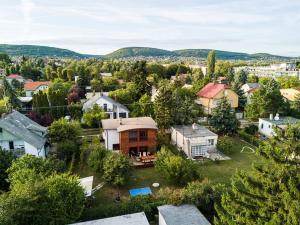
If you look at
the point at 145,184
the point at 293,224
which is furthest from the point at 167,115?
the point at 293,224

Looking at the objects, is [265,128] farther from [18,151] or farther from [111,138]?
[18,151]

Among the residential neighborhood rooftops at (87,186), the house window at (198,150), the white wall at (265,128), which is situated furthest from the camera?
the white wall at (265,128)

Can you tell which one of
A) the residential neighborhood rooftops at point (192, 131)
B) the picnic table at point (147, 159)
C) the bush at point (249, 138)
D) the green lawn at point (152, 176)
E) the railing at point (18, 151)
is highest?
the residential neighborhood rooftops at point (192, 131)

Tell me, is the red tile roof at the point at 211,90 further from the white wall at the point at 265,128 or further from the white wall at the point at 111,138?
the white wall at the point at 111,138

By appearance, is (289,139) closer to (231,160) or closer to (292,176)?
(292,176)

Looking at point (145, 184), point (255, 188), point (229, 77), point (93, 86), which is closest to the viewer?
point (255, 188)

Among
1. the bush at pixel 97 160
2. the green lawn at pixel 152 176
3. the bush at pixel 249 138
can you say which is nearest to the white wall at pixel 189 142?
the green lawn at pixel 152 176

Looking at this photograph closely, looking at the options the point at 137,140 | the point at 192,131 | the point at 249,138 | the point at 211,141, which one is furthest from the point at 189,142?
the point at 249,138

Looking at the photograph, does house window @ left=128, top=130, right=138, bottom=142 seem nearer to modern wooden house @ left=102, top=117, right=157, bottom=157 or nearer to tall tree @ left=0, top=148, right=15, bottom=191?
modern wooden house @ left=102, top=117, right=157, bottom=157
